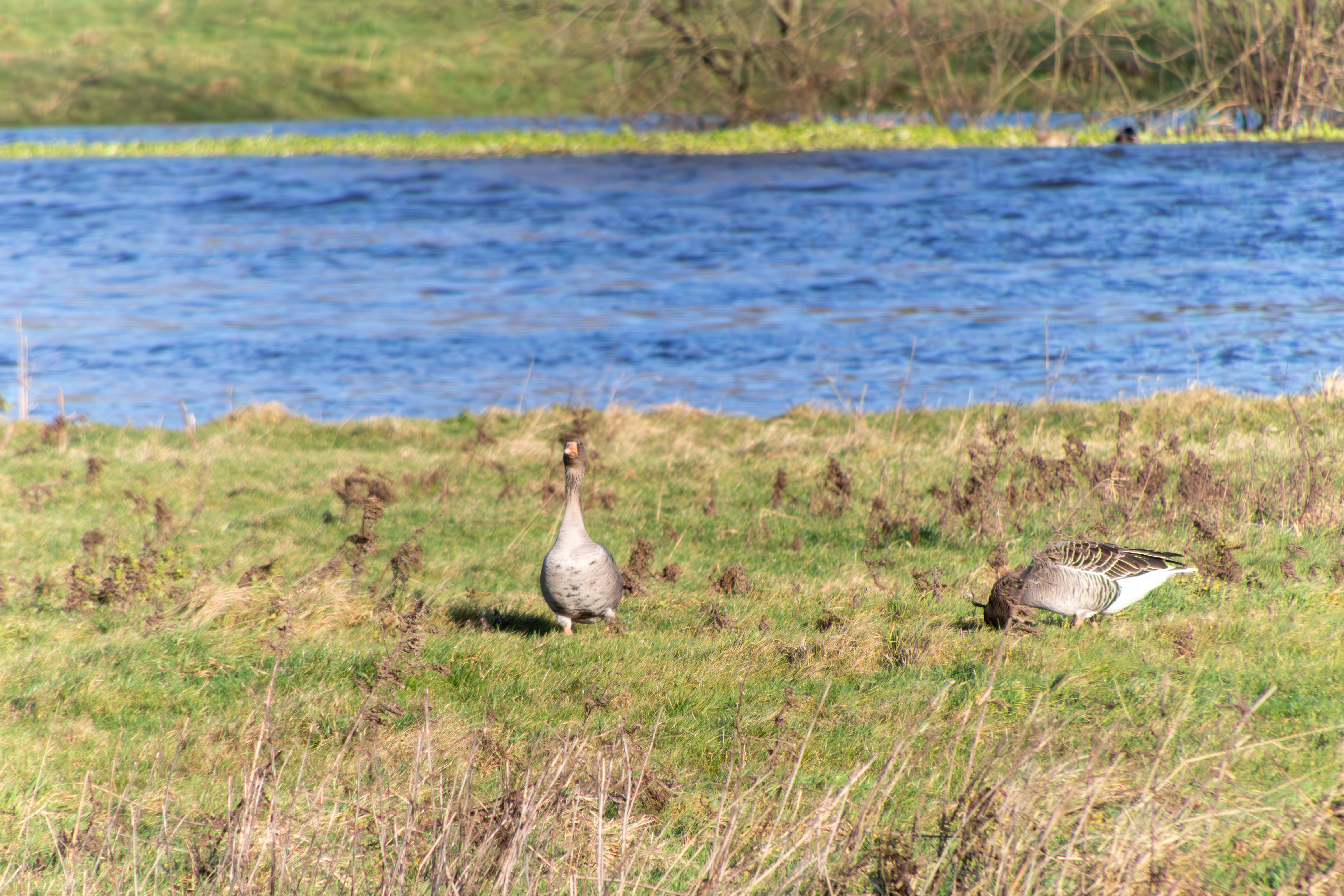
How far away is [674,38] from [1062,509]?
4106 cm

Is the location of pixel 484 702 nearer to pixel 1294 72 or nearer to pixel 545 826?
pixel 545 826

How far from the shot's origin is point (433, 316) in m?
25.5

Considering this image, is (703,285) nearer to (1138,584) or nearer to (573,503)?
(573,503)

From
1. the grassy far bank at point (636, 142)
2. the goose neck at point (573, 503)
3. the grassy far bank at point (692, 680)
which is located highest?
the grassy far bank at point (636, 142)

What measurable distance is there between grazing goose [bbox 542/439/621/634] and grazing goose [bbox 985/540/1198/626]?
2601 mm

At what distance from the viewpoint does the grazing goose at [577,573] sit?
7.31 m

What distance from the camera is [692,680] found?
712 centimetres

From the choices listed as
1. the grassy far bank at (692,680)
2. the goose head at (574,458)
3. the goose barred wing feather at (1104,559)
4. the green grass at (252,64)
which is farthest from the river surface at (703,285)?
the green grass at (252,64)

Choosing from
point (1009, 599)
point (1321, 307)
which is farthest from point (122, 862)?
point (1321, 307)

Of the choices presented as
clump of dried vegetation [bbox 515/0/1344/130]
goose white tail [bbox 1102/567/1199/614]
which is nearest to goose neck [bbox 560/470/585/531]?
goose white tail [bbox 1102/567/1199/614]

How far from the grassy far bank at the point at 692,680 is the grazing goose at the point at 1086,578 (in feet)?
1.00

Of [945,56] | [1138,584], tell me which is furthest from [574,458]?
[945,56]

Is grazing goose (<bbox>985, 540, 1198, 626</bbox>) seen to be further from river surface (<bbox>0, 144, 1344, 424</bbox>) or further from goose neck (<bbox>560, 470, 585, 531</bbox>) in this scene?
river surface (<bbox>0, 144, 1344, 424</bbox>)

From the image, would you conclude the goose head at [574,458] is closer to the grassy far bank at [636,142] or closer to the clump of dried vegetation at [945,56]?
the clump of dried vegetation at [945,56]
